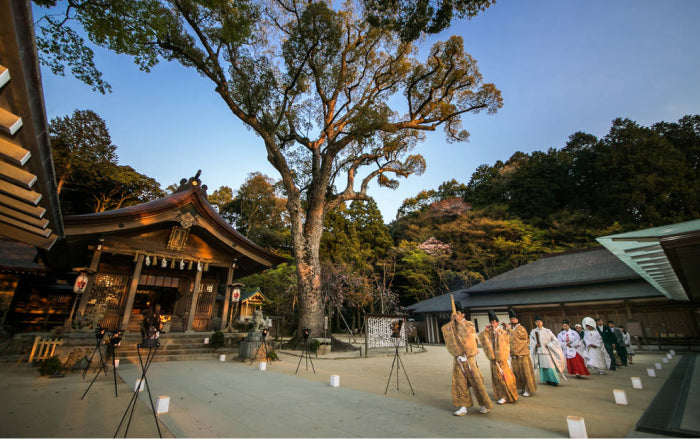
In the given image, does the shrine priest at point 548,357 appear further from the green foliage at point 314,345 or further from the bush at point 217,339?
the bush at point 217,339

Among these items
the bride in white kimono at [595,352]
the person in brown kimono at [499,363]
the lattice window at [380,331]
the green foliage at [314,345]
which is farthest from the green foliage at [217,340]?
the bride in white kimono at [595,352]

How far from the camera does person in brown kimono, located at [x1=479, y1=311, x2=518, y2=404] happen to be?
480 centimetres

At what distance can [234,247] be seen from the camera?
39.2 feet

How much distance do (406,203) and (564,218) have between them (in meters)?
16.5

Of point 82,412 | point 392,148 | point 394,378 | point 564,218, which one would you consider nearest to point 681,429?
point 394,378

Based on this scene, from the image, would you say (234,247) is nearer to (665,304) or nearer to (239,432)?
(239,432)

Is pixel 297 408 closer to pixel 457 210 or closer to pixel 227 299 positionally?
pixel 227 299

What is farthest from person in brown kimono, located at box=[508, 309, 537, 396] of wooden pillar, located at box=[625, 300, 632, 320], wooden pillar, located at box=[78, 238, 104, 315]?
wooden pillar, located at box=[625, 300, 632, 320]

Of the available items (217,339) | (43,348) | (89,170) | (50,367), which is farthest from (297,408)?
(89,170)

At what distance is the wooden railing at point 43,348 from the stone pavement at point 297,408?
403 mm

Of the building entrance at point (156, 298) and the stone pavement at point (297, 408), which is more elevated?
the building entrance at point (156, 298)

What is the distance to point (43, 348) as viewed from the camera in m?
7.36

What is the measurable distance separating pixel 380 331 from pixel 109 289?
36.2 feet

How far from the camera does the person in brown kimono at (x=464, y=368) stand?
4.10 meters
